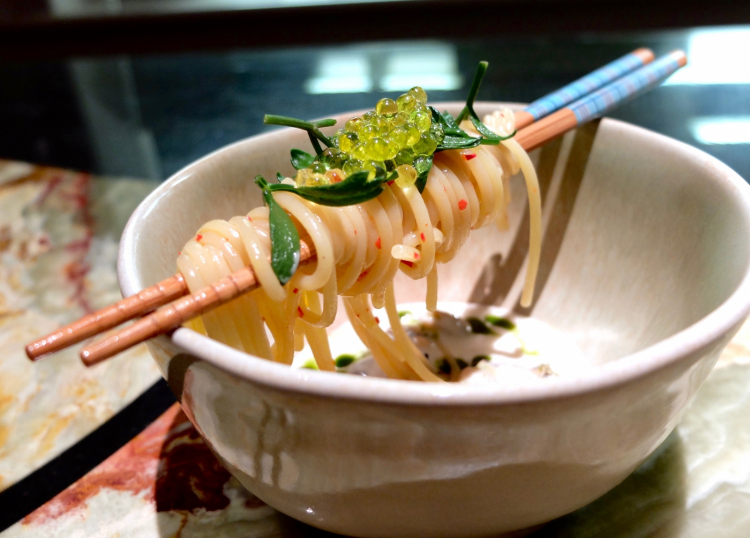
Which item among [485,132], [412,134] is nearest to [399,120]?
[412,134]

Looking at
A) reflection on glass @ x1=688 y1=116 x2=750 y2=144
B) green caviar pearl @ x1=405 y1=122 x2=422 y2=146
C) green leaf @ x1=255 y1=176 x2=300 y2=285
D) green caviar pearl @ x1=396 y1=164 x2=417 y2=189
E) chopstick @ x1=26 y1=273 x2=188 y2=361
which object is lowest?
reflection on glass @ x1=688 y1=116 x2=750 y2=144

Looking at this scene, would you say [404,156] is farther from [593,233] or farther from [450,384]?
[593,233]

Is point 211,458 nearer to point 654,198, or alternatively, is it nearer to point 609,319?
point 609,319

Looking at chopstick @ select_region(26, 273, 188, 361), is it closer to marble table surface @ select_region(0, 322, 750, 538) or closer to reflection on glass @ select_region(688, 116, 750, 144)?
marble table surface @ select_region(0, 322, 750, 538)

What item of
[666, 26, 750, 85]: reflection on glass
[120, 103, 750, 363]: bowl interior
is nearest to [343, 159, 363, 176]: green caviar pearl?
[120, 103, 750, 363]: bowl interior

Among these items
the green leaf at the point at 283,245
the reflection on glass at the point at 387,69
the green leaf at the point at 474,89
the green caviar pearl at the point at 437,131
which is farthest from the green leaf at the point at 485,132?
the reflection on glass at the point at 387,69

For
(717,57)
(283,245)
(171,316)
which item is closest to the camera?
(171,316)

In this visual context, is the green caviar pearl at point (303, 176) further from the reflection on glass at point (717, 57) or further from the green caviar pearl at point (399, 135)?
the reflection on glass at point (717, 57)
